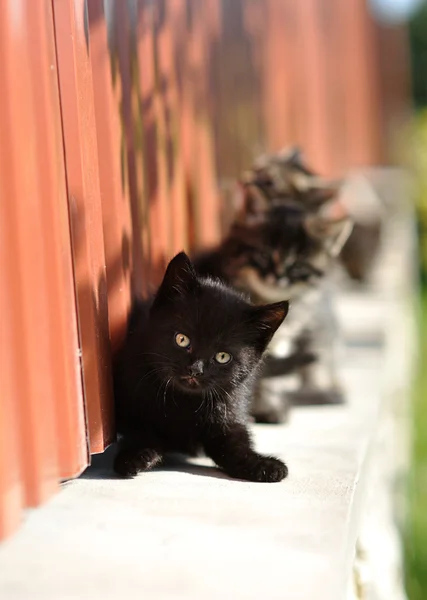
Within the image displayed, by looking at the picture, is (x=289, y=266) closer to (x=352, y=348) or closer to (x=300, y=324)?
(x=300, y=324)

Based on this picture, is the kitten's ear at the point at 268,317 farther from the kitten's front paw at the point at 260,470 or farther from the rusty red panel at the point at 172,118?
the rusty red panel at the point at 172,118

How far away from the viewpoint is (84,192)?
1927 mm

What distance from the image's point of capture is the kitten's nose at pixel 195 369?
1.97 metres

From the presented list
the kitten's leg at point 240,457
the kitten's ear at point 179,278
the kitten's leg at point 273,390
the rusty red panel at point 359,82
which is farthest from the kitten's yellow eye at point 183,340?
the rusty red panel at point 359,82

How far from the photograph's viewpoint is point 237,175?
15.6 feet

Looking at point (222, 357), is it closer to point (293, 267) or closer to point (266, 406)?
point (266, 406)

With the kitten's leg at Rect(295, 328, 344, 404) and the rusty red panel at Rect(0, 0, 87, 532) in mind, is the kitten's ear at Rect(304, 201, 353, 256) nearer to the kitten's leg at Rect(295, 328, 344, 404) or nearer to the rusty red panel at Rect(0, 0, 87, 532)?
the kitten's leg at Rect(295, 328, 344, 404)

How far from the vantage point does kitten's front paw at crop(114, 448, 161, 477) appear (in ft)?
6.65

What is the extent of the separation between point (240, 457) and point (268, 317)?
38 centimetres

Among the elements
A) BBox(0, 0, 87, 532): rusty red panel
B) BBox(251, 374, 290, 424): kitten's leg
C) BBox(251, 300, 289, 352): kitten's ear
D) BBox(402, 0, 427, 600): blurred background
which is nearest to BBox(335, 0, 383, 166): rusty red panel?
BBox(402, 0, 427, 600): blurred background

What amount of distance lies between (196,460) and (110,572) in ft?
2.52

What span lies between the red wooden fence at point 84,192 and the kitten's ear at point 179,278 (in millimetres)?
168

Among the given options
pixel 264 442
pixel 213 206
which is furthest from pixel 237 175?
pixel 264 442

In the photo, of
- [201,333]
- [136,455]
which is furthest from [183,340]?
[136,455]
